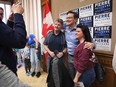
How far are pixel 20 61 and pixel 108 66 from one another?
3174 millimetres

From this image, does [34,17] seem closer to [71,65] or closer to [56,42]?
[56,42]

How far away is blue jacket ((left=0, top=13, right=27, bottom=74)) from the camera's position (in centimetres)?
87

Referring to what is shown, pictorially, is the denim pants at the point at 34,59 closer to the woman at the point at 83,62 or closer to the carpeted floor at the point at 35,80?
the carpeted floor at the point at 35,80

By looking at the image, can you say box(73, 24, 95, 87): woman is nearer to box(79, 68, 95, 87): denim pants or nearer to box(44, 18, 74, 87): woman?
box(79, 68, 95, 87): denim pants

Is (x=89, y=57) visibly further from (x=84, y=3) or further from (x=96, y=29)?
(x=84, y=3)

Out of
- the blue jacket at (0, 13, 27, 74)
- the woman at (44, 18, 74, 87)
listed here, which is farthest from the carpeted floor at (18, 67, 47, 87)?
the blue jacket at (0, 13, 27, 74)

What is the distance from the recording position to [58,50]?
97.1 inches

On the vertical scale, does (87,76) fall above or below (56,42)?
below

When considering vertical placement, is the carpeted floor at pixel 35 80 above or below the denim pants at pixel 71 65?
below

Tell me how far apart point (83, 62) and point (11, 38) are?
3.38 feet

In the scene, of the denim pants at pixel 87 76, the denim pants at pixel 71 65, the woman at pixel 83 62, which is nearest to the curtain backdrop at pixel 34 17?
the denim pants at pixel 71 65

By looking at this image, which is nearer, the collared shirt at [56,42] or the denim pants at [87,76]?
the denim pants at [87,76]

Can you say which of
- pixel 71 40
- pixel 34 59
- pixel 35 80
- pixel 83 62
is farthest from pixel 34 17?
pixel 83 62

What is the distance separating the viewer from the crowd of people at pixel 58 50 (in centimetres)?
88
